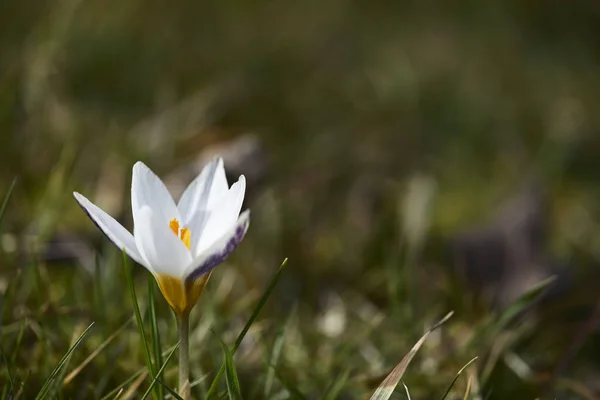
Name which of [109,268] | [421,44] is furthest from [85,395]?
[421,44]

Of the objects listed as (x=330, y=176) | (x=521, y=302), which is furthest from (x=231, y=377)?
(x=330, y=176)

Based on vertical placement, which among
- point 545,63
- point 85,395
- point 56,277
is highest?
point 85,395

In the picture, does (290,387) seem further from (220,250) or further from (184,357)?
(220,250)

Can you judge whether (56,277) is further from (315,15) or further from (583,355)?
(315,15)

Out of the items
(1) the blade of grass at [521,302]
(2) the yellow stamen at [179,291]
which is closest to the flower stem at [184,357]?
(2) the yellow stamen at [179,291]

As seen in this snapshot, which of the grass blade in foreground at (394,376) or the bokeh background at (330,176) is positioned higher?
the grass blade in foreground at (394,376)

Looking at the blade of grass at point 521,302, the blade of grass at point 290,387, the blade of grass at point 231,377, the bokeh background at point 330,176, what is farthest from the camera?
the bokeh background at point 330,176

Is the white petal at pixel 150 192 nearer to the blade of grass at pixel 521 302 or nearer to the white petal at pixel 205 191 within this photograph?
the white petal at pixel 205 191
